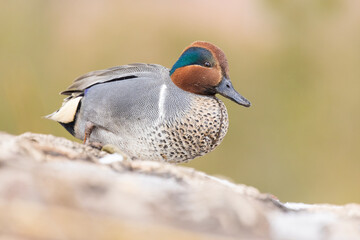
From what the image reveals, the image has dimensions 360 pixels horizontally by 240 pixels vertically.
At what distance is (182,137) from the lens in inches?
56.0

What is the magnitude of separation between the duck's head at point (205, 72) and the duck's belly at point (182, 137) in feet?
0.18

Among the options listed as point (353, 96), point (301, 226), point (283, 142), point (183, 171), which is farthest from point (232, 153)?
point (301, 226)

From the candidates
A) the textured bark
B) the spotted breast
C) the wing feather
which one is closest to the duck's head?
the spotted breast

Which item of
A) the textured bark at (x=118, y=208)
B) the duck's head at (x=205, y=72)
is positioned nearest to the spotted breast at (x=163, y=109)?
the duck's head at (x=205, y=72)

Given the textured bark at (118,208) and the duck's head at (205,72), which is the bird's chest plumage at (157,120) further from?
the textured bark at (118,208)

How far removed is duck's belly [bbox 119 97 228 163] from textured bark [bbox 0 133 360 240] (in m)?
0.63

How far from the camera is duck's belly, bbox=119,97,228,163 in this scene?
141 centimetres

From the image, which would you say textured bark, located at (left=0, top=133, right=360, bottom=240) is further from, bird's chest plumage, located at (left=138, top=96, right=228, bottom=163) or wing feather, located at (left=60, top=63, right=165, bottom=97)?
wing feather, located at (left=60, top=63, right=165, bottom=97)

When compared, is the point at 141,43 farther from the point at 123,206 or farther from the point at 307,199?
the point at 123,206

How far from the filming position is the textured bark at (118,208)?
0.58m

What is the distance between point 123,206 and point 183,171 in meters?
0.26

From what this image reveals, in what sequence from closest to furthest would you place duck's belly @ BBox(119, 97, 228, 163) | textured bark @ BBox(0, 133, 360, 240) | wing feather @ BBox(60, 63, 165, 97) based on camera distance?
1. textured bark @ BBox(0, 133, 360, 240)
2. duck's belly @ BBox(119, 97, 228, 163)
3. wing feather @ BBox(60, 63, 165, 97)

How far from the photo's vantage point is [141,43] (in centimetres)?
236

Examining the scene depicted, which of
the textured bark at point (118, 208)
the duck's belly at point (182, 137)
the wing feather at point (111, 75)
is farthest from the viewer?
the wing feather at point (111, 75)
